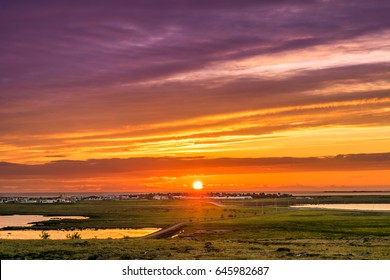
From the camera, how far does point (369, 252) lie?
1185 inches

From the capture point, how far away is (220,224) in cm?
6531

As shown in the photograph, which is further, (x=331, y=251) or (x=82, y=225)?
(x=82, y=225)

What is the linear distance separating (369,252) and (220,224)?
1420 inches

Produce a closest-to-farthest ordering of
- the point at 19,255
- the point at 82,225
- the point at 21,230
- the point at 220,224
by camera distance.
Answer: the point at 19,255
the point at 220,224
the point at 21,230
the point at 82,225
